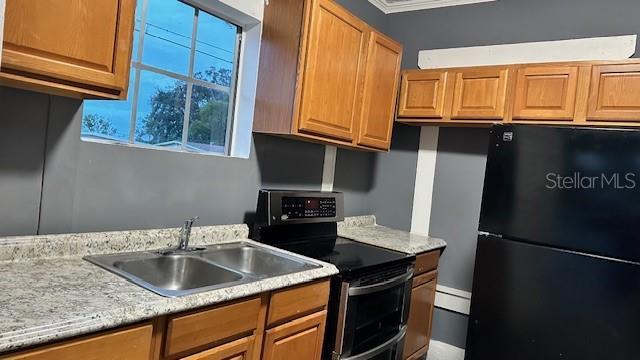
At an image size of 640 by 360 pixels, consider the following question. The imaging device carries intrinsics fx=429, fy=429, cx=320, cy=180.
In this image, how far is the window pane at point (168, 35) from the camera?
1968mm

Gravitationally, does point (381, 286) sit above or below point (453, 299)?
above

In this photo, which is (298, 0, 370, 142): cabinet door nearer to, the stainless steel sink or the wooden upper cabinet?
the stainless steel sink

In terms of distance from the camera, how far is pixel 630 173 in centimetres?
198

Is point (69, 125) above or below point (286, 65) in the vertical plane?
below

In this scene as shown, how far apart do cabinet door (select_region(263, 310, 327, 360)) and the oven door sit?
0.11 meters

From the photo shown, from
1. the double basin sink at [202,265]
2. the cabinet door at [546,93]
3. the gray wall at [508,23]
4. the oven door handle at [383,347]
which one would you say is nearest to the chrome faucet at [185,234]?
the double basin sink at [202,265]

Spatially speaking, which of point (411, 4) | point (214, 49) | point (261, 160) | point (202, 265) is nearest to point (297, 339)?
point (202, 265)

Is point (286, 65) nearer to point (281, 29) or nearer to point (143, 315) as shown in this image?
point (281, 29)

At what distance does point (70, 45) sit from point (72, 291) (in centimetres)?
72

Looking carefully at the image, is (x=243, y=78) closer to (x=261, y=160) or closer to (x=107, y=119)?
(x=261, y=160)

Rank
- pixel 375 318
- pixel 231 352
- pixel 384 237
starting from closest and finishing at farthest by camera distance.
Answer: pixel 231 352 → pixel 375 318 → pixel 384 237

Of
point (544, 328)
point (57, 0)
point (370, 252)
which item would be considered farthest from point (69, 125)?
point (544, 328)

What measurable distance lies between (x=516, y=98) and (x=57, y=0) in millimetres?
2430

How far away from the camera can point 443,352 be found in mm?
3047
